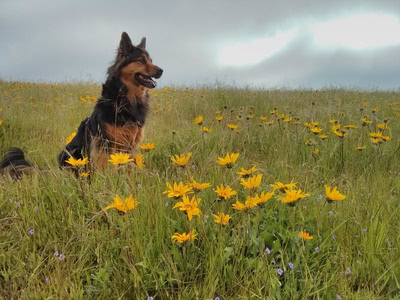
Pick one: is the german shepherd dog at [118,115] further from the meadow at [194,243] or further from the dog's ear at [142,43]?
the meadow at [194,243]

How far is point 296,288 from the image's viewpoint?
1263 millimetres

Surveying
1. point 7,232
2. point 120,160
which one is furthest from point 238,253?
point 7,232

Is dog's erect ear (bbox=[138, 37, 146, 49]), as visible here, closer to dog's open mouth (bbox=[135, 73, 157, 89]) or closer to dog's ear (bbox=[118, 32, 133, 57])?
dog's ear (bbox=[118, 32, 133, 57])

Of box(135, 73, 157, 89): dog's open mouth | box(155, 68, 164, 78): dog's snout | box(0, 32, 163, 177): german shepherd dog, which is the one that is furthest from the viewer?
box(155, 68, 164, 78): dog's snout

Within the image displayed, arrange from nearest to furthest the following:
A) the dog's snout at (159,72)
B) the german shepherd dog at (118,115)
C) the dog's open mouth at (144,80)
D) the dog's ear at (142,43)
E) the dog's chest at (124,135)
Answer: the german shepherd dog at (118,115) → the dog's chest at (124,135) → the dog's open mouth at (144,80) → the dog's snout at (159,72) → the dog's ear at (142,43)

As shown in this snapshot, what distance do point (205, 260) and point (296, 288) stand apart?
16.2 inches

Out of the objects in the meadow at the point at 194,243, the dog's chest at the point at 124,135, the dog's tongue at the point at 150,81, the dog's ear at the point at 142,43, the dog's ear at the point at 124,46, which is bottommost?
the meadow at the point at 194,243

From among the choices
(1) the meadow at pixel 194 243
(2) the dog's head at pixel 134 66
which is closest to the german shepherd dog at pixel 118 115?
(2) the dog's head at pixel 134 66

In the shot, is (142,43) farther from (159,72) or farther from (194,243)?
(194,243)

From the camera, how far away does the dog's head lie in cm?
374

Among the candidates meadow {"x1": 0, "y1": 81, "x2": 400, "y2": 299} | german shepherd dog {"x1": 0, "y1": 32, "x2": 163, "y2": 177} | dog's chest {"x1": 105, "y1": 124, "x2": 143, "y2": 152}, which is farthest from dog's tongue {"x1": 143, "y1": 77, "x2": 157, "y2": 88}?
meadow {"x1": 0, "y1": 81, "x2": 400, "y2": 299}

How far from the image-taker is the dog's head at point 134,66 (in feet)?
12.3

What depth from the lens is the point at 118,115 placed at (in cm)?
337

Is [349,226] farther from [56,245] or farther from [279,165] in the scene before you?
[56,245]
